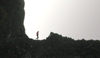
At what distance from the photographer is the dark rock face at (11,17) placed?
30.5 m

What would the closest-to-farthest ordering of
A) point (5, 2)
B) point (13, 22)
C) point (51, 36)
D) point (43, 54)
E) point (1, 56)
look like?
point (1, 56), point (43, 54), point (51, 36), point (5, 2), point (13, 22)

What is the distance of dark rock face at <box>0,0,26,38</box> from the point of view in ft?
100.0

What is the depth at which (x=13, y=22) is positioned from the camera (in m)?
34.5

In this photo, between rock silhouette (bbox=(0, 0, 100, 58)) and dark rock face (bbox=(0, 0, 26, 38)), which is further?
dark rock face (bbox=(0, 0, 26, 38))

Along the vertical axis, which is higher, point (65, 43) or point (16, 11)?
point (16, 11)

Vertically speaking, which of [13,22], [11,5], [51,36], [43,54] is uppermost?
[11,5]

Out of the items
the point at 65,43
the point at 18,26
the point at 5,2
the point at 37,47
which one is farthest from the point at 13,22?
the point at 65,43

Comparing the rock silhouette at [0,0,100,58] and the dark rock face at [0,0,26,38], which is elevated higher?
the dark rock face at [0,0,26,38]

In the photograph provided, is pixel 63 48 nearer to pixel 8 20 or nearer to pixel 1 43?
pixel 1 43

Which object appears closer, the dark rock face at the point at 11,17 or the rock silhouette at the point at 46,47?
the rock silhouette at the point at 46,47

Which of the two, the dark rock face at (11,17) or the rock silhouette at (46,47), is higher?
the dark rock face at (11,17)

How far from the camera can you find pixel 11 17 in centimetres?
3356

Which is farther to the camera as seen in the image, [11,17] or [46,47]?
[11,17]

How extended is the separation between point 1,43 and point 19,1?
10.8 m
